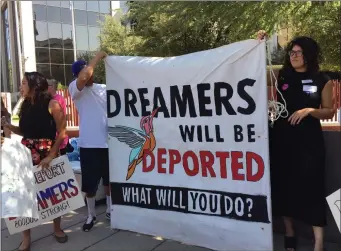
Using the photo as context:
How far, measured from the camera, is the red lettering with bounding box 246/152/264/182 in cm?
312

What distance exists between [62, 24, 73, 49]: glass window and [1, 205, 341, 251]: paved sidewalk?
1205 inches

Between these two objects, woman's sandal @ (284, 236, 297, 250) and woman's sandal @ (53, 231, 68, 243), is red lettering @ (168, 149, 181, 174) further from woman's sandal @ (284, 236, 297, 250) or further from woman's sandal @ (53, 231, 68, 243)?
woman's sandal @ (53, 231, 68, 243)

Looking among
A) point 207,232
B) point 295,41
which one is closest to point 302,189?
point 207,232

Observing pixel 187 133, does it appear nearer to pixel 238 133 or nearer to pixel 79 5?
pixel 238 133

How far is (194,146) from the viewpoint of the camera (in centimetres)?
345

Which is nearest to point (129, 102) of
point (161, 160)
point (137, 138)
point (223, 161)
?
point (137, 138)

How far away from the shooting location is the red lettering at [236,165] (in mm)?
3230

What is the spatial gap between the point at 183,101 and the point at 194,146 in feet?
1.28

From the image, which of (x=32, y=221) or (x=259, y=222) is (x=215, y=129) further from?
(x=32, y=221)

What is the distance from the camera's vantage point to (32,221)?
154 inches

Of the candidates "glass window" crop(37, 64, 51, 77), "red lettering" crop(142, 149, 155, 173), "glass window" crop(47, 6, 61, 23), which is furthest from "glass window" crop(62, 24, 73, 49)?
"red lettering" crop(142, 149, 155, 173)

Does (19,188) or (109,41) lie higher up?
(109,41)

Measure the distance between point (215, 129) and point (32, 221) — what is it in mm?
1973

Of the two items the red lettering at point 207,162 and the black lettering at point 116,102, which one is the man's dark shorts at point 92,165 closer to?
the black lettering at point 116,102
